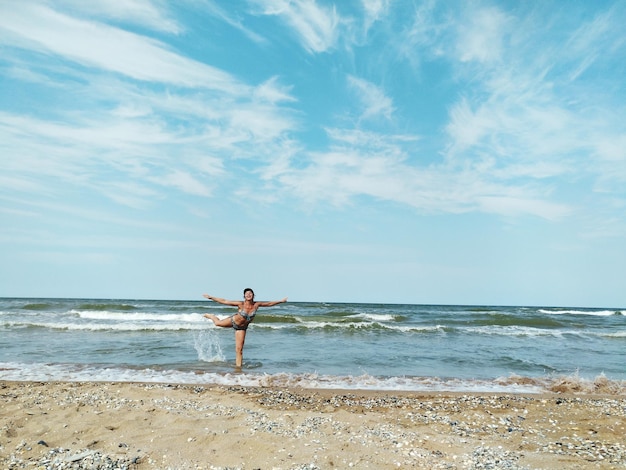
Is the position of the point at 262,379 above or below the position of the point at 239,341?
below

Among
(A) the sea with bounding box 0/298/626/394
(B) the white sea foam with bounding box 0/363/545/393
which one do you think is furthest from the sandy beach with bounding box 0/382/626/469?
(A) the sea with bounding box 0/298/626/394

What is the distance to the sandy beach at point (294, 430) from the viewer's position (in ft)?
16.2

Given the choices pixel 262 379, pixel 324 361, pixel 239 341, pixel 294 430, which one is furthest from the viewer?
pixel 324 361

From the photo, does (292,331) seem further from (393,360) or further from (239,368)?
(239,368)

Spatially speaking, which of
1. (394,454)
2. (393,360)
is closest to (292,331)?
(393,360)

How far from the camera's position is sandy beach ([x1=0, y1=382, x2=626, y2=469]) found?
4930 millimetres

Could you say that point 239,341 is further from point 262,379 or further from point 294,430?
point 294,430

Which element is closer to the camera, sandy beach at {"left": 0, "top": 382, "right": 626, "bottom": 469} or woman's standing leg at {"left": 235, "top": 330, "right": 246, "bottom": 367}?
sandy beach at {"left": 0, "top": 382, "right": 626, "bottom": 469}

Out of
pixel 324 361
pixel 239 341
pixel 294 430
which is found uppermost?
pixel 239 341

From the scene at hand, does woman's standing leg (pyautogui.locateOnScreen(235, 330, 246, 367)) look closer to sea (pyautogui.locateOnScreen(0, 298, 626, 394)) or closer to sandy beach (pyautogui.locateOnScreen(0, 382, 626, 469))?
sea (pyautogui.locateOnScreen(0, 298, 626, 394))

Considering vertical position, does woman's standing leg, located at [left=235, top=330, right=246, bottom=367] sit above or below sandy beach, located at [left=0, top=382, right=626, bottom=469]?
above

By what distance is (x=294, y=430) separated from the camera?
5.93m

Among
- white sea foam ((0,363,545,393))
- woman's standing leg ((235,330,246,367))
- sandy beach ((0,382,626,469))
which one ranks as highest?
woman's standing leg ((235,330,246,367))

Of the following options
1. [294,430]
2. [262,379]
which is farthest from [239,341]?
[294,430]
